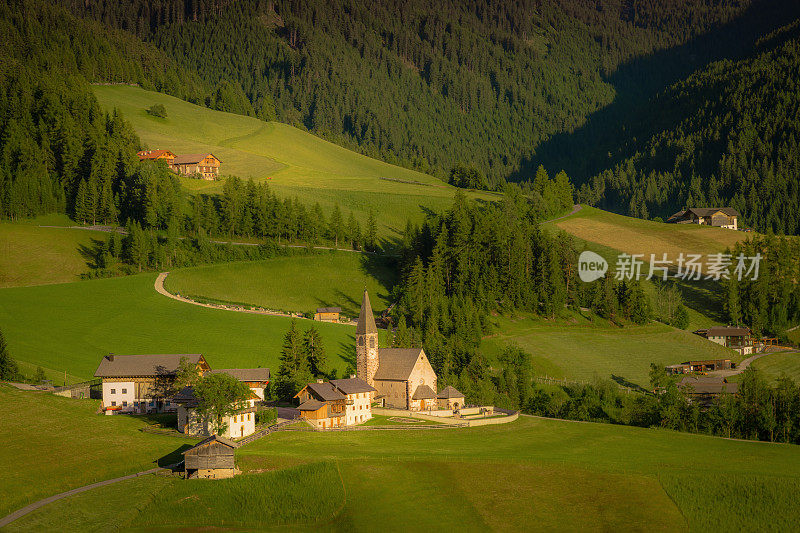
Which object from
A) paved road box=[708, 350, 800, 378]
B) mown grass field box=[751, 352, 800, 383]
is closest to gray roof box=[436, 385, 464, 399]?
paved road box=[708, 350, 800, 378]

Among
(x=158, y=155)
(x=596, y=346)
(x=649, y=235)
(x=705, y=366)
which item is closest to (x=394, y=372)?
(x=596, y=346)

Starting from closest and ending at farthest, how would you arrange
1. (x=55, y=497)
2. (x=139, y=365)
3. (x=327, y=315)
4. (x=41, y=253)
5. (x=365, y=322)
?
(x=55, y=497) → (x=139, y=365) → (x=365, y=322) → (x=327, y=315) → (x=41, y=253)

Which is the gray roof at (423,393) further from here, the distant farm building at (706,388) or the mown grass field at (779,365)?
the mown grass field at (779,365)

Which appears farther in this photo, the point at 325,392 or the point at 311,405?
the point at 325,392

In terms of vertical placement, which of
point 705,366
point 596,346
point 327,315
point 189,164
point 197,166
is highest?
point 189,164

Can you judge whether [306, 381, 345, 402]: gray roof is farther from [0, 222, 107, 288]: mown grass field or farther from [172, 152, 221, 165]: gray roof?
[172, 152, 221, 165]: gray roof

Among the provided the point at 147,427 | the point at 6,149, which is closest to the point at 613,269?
the point at 147,427

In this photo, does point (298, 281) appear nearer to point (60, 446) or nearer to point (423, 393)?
point (423, 393)
